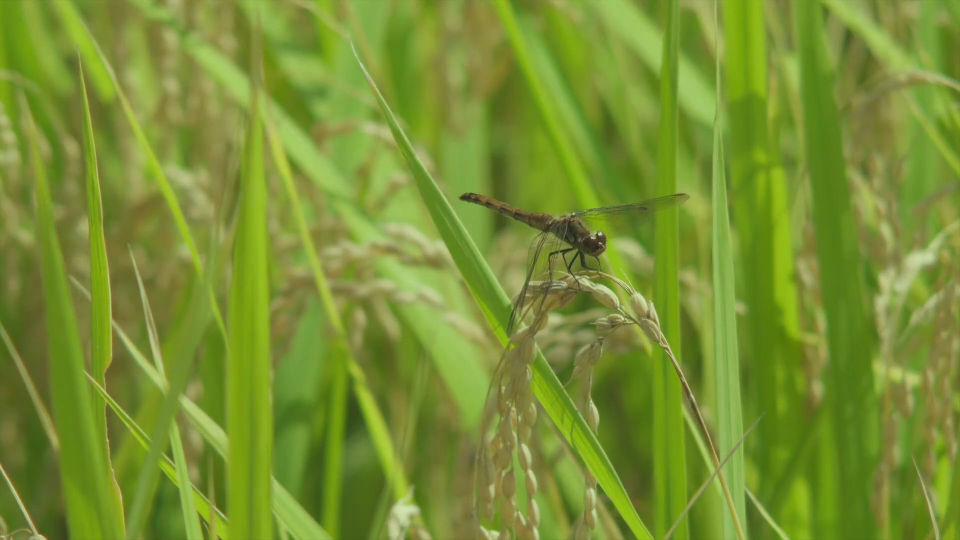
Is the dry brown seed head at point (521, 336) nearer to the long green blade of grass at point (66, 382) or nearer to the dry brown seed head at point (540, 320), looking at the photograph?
the dry brown seed head at point (540, 320)

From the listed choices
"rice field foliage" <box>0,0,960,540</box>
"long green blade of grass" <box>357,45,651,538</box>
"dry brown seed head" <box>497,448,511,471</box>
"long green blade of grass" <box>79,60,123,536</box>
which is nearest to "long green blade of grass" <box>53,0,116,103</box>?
"rice field foliage" <box>0,0,960,540</box>

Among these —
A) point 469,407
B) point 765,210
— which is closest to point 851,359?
point 765,210

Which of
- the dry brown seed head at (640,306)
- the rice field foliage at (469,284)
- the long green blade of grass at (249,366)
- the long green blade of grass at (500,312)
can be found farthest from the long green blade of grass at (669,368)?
the long green blade of grass at (249,366)

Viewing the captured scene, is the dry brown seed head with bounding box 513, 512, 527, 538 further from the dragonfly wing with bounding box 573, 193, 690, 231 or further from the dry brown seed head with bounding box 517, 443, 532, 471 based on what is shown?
the dragonfly wing with bounding box 573, 193, 690, 231

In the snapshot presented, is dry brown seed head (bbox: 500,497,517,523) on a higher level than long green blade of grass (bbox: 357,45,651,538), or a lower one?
lower

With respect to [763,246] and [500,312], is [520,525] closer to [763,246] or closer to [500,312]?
[500,312]

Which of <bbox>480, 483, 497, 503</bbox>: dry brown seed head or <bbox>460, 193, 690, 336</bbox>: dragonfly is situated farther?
<bbox>460, 193, 690, 336</bbox>: dragonfly

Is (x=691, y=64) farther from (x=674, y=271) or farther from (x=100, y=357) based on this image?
(x=100, y=357)

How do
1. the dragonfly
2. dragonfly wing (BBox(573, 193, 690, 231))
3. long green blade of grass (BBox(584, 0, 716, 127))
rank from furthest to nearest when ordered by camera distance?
long green blade of grass (BBox(584, 0, 716, 127)) → dragonfly wing (BBox(573, 193, 690, 231)) → the dragonfly
